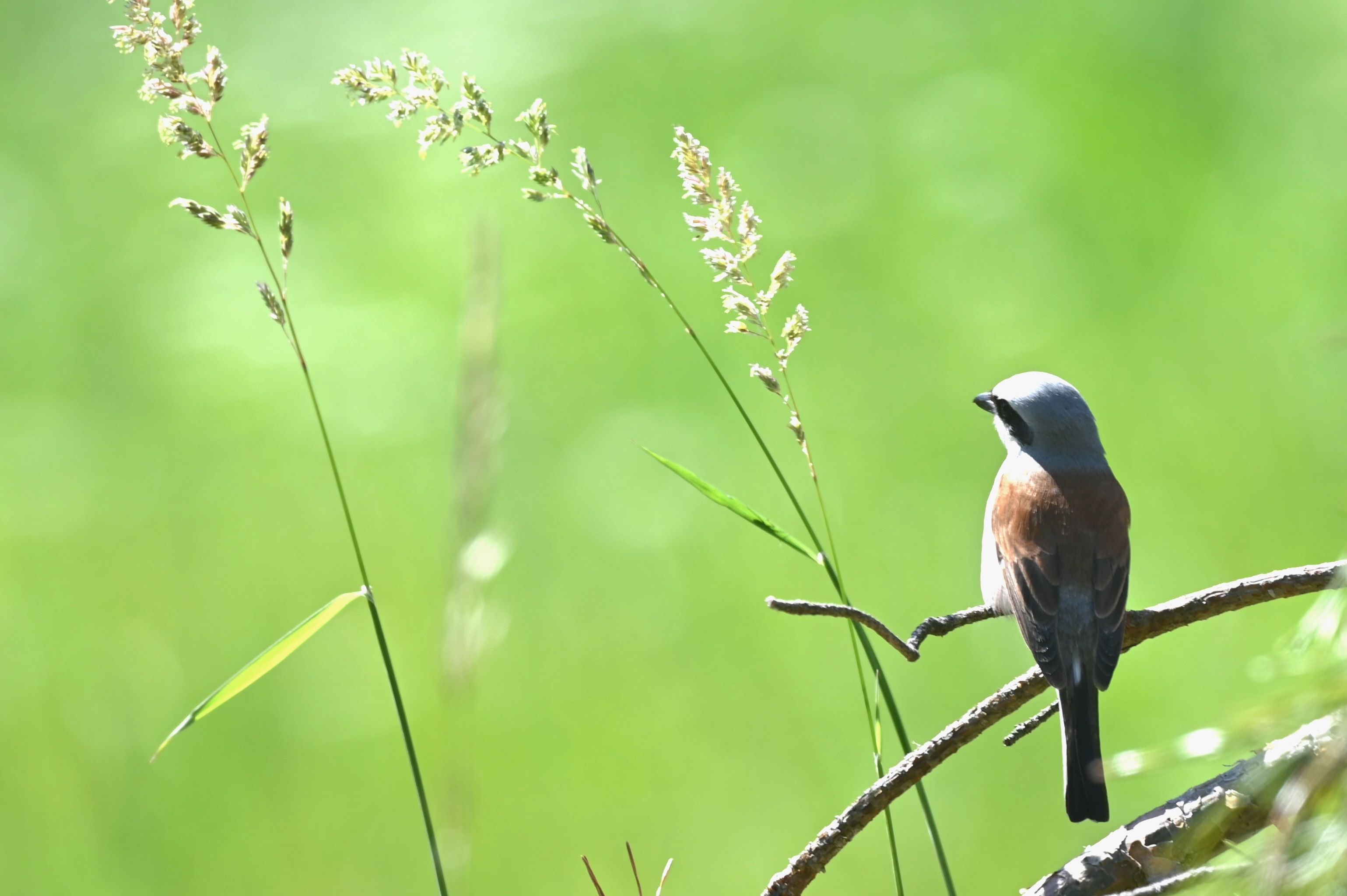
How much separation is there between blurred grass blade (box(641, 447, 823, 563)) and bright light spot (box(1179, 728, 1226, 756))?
44 cm

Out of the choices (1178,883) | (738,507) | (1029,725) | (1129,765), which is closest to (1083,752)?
(1029,725)

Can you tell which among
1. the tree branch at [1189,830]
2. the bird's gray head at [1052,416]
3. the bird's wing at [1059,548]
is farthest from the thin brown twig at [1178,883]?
the bird's gray head at [1052,416]

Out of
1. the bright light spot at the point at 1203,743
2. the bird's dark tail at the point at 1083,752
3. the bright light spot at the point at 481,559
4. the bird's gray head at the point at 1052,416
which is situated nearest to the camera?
the bright light spot at the point at 1203,743

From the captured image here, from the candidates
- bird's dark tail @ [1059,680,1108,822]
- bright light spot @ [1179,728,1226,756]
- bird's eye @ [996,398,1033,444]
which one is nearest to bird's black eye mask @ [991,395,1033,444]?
bird's eye @ [996,398,1033,444]

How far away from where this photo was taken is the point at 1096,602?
183 centimetres

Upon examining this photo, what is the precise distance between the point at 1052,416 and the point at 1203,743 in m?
1.61

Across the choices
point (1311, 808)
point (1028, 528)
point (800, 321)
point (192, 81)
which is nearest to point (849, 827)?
point (1311, 808)

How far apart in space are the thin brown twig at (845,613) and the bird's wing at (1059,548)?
785 millimetres

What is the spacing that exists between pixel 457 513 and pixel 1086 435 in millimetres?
1357

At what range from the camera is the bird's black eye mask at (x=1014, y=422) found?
2.18 m

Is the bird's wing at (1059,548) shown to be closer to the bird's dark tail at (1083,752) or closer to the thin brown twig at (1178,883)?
the bird's dark tail at (1083,752)

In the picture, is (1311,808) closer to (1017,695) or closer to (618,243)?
(1017,695)

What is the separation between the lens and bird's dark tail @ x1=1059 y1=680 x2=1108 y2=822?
5.12ft

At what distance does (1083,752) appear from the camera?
5.32ft
